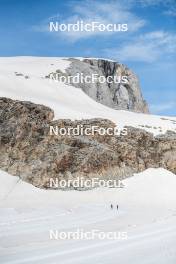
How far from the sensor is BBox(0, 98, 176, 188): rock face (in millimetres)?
37375

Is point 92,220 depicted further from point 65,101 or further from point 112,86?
point 112,86

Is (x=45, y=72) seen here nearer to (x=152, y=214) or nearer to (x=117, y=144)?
(x=117, y=144)

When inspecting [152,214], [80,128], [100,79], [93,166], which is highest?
[100,79]

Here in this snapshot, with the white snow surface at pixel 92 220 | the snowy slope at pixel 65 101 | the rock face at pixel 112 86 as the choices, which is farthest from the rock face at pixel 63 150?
the rock face at pixel 112 86

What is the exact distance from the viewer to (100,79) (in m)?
68.9

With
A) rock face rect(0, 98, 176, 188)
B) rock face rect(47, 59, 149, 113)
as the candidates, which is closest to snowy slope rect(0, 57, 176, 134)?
rock face rect(0, 98, 176, 188)

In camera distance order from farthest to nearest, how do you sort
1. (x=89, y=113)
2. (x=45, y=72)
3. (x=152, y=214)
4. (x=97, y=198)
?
(x=45, y=72)
(x=89, y=113)
(x=97, y=198)
(x=152, y=214)

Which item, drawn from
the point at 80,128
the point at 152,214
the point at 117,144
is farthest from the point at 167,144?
the point at 152,214

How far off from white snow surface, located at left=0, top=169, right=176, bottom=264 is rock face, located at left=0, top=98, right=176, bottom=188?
1.27 meters

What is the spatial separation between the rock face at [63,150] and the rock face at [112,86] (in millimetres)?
22728

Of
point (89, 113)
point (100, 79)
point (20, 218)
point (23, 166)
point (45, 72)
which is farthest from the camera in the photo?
point (100, 79)

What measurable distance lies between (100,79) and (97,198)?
36.2 meters

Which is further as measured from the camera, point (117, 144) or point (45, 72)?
point (45, 72)

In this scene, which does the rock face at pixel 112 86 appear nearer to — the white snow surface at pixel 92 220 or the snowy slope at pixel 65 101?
the snowy slope at pixel 65 101
